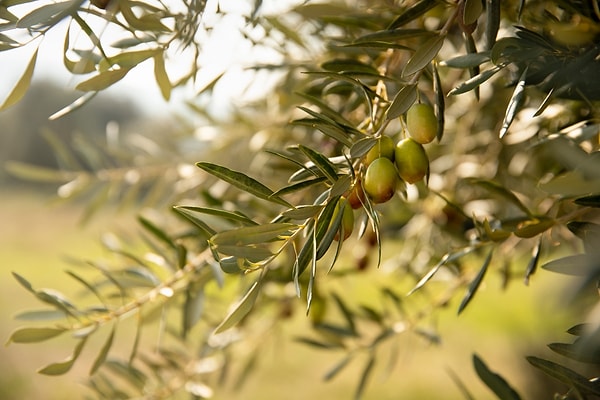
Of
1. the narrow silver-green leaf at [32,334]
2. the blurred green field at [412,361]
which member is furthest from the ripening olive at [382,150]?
the blurred green field at [412,361]

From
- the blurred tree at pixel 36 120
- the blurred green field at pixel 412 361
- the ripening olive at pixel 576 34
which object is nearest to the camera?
the ripening olive at pixel 576 34

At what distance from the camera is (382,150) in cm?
33

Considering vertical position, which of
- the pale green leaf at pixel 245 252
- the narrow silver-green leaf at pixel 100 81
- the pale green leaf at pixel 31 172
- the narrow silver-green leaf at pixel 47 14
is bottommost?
the pale green leaf at pixel 31 172

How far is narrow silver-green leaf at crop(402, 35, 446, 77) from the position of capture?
32 cm

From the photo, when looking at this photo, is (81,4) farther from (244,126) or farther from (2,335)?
(2,335)

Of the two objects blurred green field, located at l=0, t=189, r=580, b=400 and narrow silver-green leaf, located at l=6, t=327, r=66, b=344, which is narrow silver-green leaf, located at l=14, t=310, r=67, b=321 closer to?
narrow silver-green leaf, located at l=6, t=327, r=66, b=344

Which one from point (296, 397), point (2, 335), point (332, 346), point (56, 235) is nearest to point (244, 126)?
point (332, 346)

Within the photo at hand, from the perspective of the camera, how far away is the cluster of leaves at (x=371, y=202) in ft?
1.03

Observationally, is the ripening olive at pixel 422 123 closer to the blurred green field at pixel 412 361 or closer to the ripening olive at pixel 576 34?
the ripening olive at pixel 576 34

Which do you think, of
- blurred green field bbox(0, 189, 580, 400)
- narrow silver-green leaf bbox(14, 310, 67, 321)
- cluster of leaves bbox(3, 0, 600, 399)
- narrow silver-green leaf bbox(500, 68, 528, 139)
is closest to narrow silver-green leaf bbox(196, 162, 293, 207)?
cluster of leaves bbox(3, 0, 600, 399)

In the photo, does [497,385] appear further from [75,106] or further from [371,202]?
[75,106]

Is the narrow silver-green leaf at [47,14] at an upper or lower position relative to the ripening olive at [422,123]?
upper

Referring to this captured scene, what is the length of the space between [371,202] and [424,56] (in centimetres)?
8

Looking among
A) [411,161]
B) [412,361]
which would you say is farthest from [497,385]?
[412,361]
